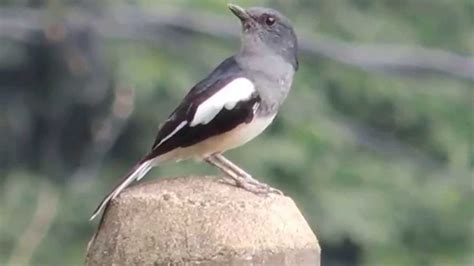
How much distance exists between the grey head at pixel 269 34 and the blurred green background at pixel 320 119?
15.6ft

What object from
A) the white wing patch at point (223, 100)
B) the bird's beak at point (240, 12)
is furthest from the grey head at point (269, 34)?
the white wing patch at point (223, 100)

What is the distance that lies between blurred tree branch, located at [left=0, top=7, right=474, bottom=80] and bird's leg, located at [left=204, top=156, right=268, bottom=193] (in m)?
5.81

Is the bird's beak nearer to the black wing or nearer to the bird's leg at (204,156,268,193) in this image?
the black wing

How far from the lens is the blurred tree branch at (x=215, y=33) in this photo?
9312 millimetres

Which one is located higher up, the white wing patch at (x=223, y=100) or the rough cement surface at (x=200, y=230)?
the white wing patch at (x=223, y=100)

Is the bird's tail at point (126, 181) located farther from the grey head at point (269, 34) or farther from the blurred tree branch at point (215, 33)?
the blurred tree branch at point (215, 33)

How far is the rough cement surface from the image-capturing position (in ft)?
8.43

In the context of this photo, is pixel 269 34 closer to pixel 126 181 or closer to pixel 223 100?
pixel 223 100

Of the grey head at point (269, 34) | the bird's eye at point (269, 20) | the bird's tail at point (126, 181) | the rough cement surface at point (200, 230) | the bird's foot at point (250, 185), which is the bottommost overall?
the bird's tail at point (126, 181)

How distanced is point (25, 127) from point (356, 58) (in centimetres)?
263

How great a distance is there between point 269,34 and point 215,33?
17.4 ft

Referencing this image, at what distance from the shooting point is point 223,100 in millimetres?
3375

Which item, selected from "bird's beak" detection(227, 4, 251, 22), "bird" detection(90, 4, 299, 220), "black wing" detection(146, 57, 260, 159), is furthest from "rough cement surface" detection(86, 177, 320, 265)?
"bird's beak" detection(227, 4, 251, 22)

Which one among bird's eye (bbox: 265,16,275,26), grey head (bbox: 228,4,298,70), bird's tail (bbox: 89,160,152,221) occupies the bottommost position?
bird's tail (bbox: 89,160,152,221)
